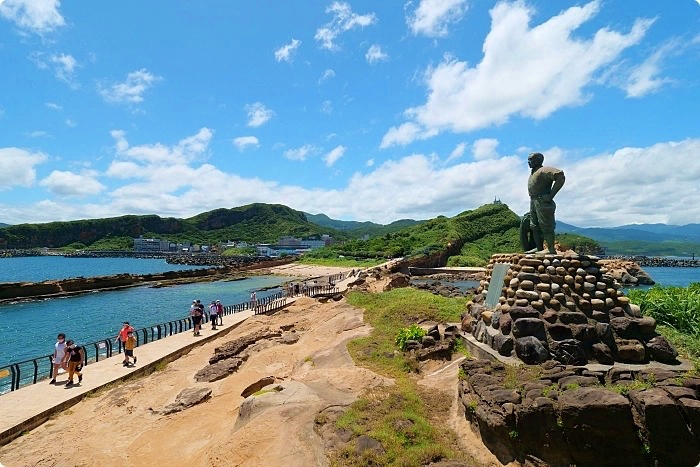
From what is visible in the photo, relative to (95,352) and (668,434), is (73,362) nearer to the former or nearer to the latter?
(95,352)

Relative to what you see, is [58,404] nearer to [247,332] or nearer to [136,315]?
[247,332]

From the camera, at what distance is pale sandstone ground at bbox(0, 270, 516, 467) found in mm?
7293

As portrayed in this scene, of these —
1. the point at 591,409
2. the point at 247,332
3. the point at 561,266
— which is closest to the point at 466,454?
the point at 591,409

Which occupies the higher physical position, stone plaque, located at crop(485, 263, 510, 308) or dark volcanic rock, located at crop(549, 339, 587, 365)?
stone plaque, located at crop(485, 263, 510, 308)

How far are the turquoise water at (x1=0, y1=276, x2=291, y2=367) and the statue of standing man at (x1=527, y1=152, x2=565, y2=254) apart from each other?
25.8m

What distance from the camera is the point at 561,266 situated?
10328 millimetres

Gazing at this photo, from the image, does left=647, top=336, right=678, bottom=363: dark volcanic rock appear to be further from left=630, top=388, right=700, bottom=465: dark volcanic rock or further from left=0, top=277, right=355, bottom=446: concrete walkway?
left=0, top=277, right=355, bottom=446: concrete walkway

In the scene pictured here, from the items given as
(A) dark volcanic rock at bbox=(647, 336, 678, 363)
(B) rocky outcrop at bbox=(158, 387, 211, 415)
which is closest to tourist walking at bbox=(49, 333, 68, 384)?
(B) rocky outcrop at bbox=(158, 387, 211, 415)

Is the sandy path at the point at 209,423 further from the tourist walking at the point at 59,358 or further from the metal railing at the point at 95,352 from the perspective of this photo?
the metal railing at the point at 95,352

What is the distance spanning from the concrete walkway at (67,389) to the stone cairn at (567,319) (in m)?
12.1

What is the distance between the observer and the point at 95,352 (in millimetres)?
21469

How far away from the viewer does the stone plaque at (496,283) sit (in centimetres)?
1135

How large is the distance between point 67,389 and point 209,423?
6439 millimetres

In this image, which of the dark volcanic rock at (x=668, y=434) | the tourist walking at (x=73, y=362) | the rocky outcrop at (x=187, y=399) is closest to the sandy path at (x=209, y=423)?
the rocky outcrop at (x=187, y=399)
